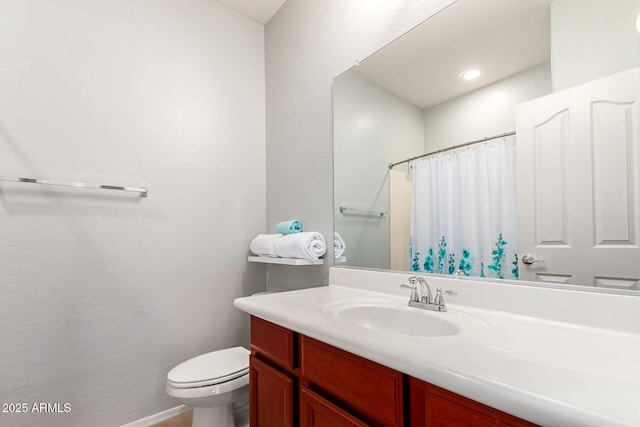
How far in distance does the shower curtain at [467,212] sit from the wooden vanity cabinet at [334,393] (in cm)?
55

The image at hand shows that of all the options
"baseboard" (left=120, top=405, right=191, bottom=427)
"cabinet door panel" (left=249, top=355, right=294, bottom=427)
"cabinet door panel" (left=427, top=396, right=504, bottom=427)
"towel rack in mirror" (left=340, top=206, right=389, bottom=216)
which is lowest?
"baseboard" (left=120, top=405, right=191, bottom=427)

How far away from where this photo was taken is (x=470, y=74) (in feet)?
3.50

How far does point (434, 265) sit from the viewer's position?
3.77 ft

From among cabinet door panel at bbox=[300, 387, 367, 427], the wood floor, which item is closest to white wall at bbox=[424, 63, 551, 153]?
cabinet door panel at bbox=[300, 387, 367, 427]

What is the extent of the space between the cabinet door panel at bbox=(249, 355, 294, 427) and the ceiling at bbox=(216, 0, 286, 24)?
7.16 feet

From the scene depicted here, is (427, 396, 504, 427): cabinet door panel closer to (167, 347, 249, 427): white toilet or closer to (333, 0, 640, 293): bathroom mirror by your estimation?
(333, 0, 640, 293): bathroom mirror

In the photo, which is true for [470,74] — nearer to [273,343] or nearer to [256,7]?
[273,343]

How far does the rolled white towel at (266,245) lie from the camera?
5.70 ft

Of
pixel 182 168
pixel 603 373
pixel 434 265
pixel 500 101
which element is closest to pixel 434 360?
pixel 603 373

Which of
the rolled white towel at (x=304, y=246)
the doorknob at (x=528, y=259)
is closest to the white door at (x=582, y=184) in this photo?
the doorknob at (x=528, y=259)

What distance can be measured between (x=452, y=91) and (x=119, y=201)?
173cm

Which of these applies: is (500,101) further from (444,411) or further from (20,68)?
(20,68)

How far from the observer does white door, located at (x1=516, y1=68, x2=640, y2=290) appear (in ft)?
2.42

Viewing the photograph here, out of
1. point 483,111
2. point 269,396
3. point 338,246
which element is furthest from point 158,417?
point 483,111
